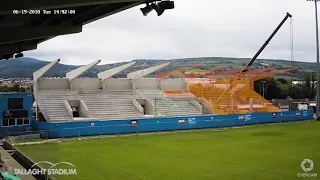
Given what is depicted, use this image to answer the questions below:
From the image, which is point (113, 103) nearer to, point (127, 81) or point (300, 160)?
point (127, 81)

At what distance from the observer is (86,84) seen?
48.1 meters

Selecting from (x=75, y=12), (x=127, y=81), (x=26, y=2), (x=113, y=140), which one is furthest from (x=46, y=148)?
(x=127, y=81)

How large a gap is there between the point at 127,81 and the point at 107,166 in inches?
1332

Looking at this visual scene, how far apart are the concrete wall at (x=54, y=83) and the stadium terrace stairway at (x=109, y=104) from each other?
4.23 ft

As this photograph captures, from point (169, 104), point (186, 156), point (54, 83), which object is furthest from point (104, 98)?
point (186, 156)

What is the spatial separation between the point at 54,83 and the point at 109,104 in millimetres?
7533

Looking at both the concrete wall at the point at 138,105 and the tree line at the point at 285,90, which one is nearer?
the concrete wall at the point at 138,105

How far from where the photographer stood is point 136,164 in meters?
18.2

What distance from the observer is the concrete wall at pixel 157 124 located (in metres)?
31.5

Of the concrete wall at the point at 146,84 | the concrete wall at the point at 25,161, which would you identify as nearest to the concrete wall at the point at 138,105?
the concrete wall at the point at 146,84

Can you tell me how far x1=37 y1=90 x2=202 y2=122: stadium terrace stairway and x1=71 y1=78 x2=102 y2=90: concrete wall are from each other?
4.07 ft

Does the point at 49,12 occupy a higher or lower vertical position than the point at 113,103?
higher

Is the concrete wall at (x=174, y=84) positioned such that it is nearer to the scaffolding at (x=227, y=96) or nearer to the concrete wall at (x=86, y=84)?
the scaffolding at (x=227, y=96)

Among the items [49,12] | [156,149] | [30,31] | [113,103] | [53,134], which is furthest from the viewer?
[113,103]
